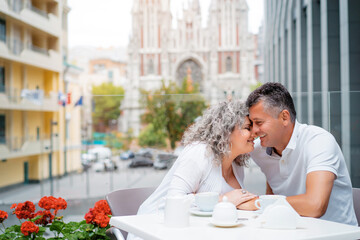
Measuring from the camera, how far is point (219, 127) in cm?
205

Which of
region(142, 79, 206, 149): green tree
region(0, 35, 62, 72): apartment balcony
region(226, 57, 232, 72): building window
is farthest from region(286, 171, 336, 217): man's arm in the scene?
region(226, 57, 232, 72): building window

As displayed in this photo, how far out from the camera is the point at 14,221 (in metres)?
3.61

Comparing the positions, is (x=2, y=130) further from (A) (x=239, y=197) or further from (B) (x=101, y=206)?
(A) (x=239, y=197)

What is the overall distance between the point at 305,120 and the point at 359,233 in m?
2.97

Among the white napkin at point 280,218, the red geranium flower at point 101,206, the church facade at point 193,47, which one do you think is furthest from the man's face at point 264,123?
the church facade at point 193,47

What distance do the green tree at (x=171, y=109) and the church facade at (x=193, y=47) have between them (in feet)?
149

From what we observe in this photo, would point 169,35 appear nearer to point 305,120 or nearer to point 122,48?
point 122,48

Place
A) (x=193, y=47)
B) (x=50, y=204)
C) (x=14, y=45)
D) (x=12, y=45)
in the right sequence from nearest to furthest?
(x=50, y=204) → (x=12, y=45) → (x=14, y=45) → (x=193, y=47)

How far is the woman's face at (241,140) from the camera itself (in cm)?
207

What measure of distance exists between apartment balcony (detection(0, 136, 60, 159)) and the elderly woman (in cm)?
304

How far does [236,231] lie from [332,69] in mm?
6983

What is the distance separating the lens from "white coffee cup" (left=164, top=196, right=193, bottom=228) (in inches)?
56.6

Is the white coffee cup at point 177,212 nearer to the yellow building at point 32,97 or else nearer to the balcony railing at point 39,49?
the yellow building at point 32,97

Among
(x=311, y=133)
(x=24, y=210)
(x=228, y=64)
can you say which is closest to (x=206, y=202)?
(x=311, y=133)
